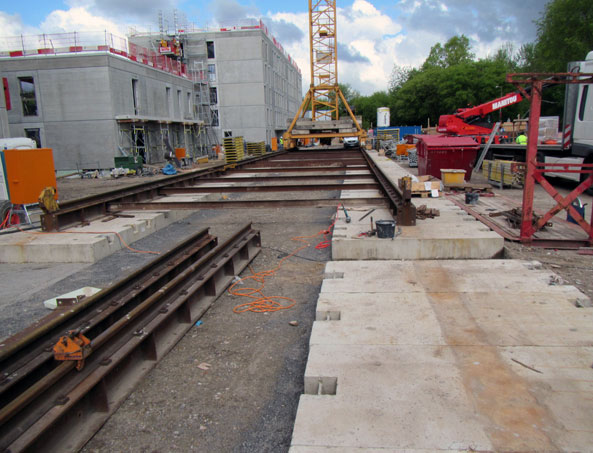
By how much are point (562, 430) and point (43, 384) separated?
307 cm

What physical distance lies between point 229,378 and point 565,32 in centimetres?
4921

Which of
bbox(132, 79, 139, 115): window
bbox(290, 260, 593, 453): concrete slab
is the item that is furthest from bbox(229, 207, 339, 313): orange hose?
bbox(132, 79, 139, 115): window

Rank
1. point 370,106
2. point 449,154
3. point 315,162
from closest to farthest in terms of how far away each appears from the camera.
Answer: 1. point 449,154
2. point 315,162
3. point 370,106

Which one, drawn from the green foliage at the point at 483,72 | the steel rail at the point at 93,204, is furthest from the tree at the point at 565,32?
the steel rail at the point at 93,204

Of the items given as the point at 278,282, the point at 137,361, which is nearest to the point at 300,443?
the point at 137,361

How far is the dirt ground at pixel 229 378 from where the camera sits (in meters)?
2.82

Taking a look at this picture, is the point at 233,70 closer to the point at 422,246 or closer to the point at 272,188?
the point at 272,188

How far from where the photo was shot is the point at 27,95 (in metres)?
29.1

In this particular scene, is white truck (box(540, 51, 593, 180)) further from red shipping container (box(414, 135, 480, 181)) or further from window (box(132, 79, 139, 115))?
window (box(132, 79, 139, 115))

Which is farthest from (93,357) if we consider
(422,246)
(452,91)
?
(452,91)

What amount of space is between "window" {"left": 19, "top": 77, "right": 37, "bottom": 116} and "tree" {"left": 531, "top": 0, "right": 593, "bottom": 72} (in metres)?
43.5

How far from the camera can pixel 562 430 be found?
236 cm

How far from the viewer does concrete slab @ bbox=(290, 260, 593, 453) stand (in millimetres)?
2357

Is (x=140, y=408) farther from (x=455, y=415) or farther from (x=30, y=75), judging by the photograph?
(x=30, y=75)
